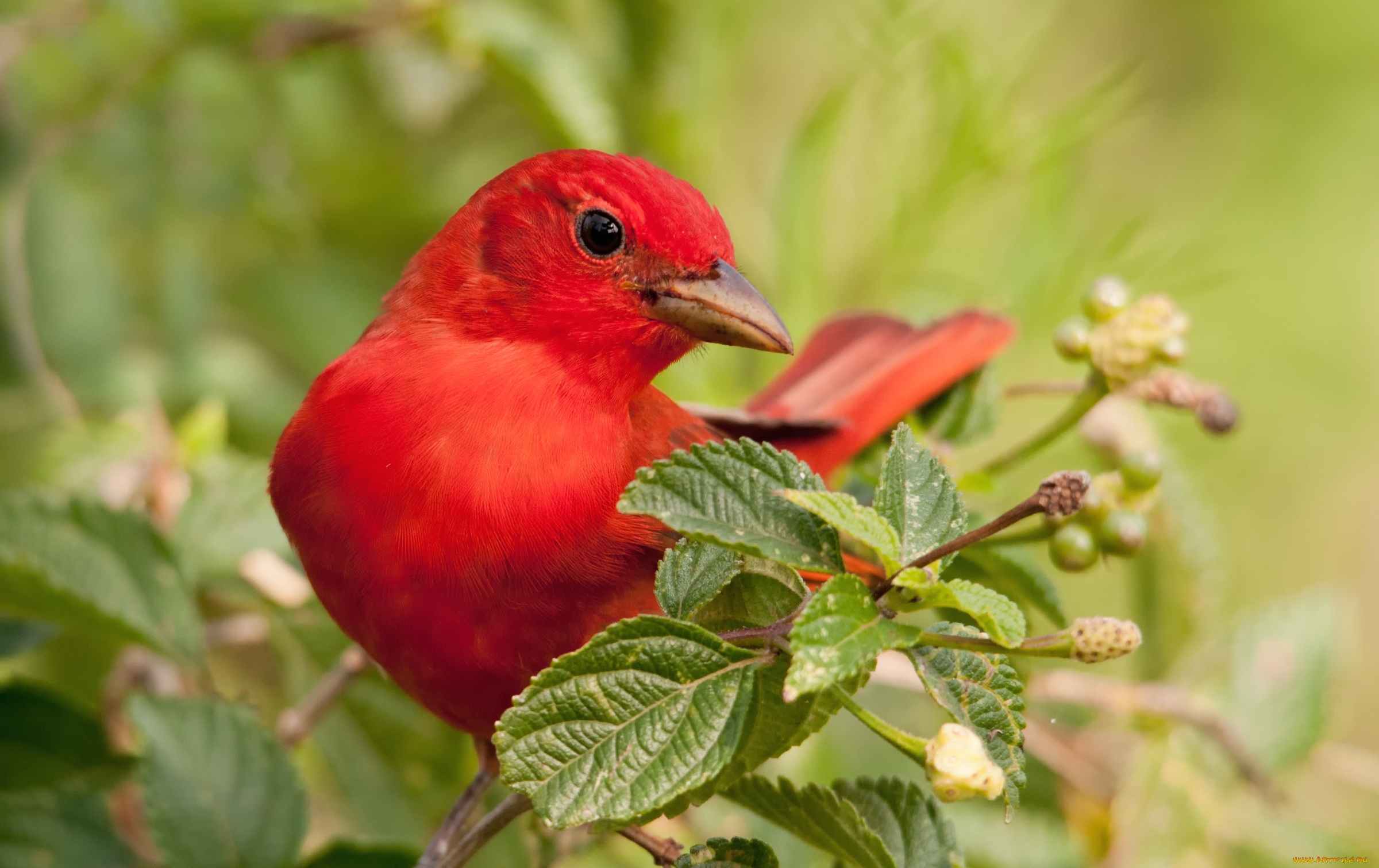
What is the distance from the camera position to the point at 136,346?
3.51 metres

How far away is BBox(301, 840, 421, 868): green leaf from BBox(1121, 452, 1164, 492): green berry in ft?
3.68

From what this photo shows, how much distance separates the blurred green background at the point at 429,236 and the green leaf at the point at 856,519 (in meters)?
0.88

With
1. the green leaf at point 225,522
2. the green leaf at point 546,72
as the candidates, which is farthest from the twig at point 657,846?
the green leaf at point 546,72

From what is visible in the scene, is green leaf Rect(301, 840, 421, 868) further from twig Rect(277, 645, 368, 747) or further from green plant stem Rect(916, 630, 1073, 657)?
green plant stem Rect(916, 630, 1073, 657)

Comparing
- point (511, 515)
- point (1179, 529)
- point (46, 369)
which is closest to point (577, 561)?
point (511, 515)

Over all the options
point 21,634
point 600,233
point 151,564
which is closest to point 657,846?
point 600,233

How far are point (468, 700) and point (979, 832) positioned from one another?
1182mm

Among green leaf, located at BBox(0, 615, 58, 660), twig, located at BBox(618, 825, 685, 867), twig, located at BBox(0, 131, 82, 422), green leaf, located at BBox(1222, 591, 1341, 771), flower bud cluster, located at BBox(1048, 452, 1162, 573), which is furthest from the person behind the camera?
twig, located at BBox(0, 131, 82, 422)

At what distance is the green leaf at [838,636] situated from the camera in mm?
1180

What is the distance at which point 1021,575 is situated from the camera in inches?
76.6

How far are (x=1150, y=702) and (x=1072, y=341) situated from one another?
92 centimetres

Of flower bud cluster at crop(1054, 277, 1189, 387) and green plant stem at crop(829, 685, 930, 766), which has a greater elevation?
flower bud cluster at crop(1054, 277, 1189, 387)

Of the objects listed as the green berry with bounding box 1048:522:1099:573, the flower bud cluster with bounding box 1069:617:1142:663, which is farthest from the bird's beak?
the flower bud cluster with bounding box 1069:617:1142:663

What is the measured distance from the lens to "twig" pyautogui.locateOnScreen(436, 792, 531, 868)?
150cm
